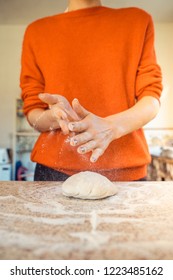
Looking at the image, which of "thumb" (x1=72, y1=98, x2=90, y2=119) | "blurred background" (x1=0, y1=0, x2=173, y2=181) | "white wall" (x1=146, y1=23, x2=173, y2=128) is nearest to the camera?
"thumb" (x1=72, y1=98, x2=90, y2=119)

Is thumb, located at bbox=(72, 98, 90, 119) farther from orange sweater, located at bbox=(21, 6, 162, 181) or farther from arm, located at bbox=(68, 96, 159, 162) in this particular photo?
orange sweater, located at bbox=(21, 6, 162, 181)

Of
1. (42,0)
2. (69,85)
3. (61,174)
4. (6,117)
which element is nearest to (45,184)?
(61,174)

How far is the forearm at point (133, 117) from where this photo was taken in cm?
50

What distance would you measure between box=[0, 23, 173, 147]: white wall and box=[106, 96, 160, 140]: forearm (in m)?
0.78

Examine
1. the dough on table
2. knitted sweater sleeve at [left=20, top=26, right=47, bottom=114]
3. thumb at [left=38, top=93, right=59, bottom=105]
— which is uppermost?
knitted sweater sleeve at [left=20, top=26, right=47, bottom=114]

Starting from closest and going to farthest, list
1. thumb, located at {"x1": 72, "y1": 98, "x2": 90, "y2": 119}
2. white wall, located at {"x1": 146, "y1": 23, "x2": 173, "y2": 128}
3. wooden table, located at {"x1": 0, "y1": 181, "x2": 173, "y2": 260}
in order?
wooden table, located at {"x1": 0, "y1": 181, "x2": 173, "y2": 260}
thumb, located at {"x1": 72, "y1": 98, "x2": 90, "y2": 119}
white wall, located at {"x1": 146, "y1": 23, "x2": 173, "y2": 128}

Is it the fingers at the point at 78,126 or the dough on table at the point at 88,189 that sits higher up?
the fingers at the point at 78,126

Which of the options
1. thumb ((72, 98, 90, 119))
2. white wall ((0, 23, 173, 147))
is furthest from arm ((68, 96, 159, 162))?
white wall ((0, 23, 173, 147))

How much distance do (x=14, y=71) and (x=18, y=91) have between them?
0.33 m

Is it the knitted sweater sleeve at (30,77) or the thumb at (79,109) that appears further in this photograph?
the knitted sweater sleeve at (30,77)

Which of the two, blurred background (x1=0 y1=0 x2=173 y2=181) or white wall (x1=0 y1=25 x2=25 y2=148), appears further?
white wall (x1=0 y1=25 x2=25 y2=148)

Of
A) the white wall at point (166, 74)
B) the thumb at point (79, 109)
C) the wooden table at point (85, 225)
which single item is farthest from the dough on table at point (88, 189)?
the white wall at point (166, 74)

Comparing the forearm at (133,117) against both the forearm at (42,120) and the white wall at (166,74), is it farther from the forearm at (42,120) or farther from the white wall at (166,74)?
the white wall at (166,74)

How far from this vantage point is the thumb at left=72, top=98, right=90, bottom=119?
41cm
